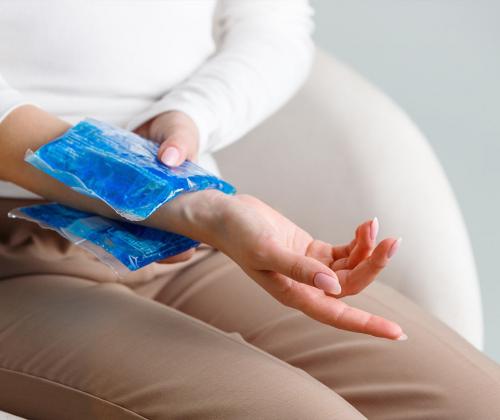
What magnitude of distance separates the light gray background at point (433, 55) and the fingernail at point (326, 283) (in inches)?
45.9

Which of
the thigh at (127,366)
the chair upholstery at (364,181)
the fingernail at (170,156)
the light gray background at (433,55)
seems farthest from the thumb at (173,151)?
the light gray background at (433,55)

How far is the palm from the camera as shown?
699 millimetres

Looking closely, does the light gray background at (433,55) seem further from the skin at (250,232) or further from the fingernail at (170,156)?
the fingernail at (170,156)

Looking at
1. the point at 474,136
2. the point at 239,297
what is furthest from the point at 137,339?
the point at 474,136

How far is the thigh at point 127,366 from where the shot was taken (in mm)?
753

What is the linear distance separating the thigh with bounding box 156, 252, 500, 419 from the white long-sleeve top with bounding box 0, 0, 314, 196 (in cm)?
15

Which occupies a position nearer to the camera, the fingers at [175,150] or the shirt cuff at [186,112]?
the fingers at [175,150]

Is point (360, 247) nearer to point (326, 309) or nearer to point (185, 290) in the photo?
point (326, 309)

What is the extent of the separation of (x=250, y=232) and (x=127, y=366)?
0.15m

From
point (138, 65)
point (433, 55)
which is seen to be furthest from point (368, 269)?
point (433, 55)

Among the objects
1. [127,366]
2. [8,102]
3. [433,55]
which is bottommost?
[127,366]

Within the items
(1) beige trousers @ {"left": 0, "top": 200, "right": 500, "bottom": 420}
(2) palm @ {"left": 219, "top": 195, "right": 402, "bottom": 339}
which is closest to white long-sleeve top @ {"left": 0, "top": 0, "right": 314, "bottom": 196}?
(1) beige trousers @ {"left": 0, "top": 200, "right": 500, "bottom": 420}

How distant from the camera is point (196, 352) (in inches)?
31.2

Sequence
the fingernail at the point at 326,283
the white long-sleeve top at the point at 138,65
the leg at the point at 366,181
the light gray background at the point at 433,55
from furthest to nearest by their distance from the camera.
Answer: the light gray background at the point at 433,55 → the leg at the point at 366,181 → the white long-sleeve top at the point at 138,65 → the fingernail at the point at 326,283
